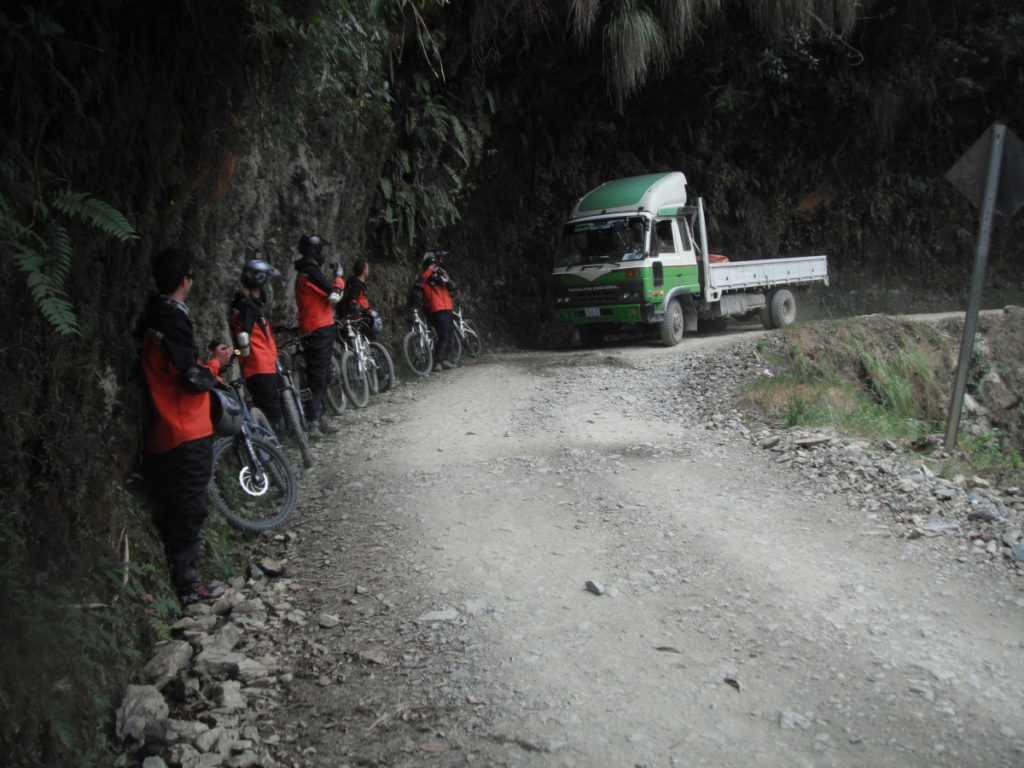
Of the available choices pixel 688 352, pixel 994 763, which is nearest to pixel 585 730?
pixel 994 763

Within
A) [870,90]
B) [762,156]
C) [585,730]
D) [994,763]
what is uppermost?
[870,90]

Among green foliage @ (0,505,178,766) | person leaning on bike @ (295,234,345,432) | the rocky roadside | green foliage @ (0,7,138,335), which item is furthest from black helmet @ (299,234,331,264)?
green foliage @ (0,505,178,766)

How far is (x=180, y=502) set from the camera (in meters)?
4.58

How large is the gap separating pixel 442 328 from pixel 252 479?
6.54 metres

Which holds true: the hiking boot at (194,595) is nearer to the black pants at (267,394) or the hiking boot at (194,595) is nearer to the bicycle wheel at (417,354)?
the black pants at (267,394)

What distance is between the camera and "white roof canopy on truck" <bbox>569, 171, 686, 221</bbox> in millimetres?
13875

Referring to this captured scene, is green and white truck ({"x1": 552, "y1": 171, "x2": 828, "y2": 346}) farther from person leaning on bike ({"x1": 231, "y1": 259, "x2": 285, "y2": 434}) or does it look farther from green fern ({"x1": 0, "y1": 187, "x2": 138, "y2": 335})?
green fern ({"x1": 0, "y1": 187, "x2": 138, "y2": 335})

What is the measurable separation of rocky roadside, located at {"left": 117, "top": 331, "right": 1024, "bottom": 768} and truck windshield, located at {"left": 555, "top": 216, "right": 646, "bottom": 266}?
278 inches

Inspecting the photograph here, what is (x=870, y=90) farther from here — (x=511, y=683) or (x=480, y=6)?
(x=511, y=683)


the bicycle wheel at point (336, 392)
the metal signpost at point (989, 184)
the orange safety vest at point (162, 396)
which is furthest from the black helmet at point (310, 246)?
the metal signpost at point (989, 184)

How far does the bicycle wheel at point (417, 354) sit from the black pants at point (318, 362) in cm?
331

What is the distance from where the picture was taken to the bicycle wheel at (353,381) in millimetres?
9430

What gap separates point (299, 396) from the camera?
7.90m

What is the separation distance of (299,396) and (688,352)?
6.90 m
